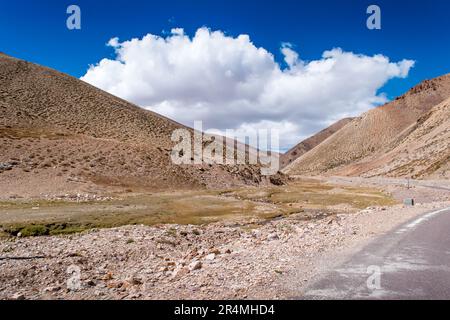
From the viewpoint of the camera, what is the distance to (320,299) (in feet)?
30.5

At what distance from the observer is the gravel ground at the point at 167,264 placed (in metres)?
Result: 11.1

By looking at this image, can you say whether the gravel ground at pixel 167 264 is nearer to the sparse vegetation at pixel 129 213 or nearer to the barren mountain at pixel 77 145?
the sparse vegetation at pixel 129 213

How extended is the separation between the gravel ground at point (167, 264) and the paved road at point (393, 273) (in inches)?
25.6

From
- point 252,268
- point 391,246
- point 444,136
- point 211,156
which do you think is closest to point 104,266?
point 252,268

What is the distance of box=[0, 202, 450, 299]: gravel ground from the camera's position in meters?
11.1

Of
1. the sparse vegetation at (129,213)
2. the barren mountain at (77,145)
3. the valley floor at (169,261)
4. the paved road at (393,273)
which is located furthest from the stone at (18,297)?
the barren mountain at (77,145)

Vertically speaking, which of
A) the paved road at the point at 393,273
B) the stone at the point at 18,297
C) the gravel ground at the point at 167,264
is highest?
the paved road at the point at 393,273

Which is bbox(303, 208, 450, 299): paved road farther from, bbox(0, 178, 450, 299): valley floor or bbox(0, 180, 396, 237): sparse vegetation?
bbox(0, 180, 396, 237): sparse vegetation

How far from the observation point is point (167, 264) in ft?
52.3

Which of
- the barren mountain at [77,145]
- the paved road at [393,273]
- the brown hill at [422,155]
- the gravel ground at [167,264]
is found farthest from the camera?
the brown hill at [422,155]

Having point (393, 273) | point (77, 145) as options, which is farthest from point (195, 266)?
point (77, 145)

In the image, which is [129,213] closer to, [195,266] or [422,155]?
[195,266]
